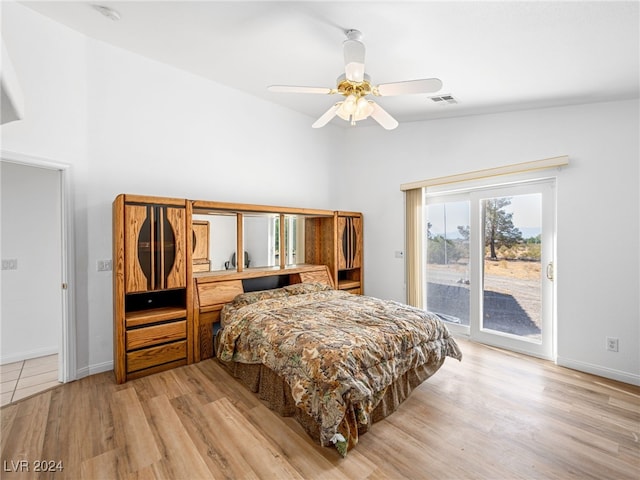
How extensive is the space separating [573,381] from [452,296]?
58.9 inches

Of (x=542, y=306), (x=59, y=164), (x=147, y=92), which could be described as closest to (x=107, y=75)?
(x=147, y=92)

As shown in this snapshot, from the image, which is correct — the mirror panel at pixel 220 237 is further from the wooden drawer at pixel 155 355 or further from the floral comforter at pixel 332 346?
the wooden drawer at pixel 155 355

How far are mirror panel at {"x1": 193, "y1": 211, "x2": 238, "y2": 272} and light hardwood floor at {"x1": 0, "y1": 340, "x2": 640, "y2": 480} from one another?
4.45 feet

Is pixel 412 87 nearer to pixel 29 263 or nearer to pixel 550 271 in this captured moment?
pixel 550 271

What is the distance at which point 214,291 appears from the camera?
3.35 m

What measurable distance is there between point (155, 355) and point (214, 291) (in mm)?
827

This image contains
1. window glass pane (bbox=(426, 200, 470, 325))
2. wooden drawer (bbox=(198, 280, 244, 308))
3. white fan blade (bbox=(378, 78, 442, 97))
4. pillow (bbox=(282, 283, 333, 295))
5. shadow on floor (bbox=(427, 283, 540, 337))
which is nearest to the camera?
white fan blade (bbox=(378, 78, 442, 97))

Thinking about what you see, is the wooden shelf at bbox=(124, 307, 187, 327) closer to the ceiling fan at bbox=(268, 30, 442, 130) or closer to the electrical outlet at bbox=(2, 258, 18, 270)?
the electrical outlet at bbox=(2, 258, 18, 270)

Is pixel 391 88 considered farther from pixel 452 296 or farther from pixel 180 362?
pixel 180 362

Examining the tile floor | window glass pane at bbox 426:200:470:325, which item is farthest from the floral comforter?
the tile floor

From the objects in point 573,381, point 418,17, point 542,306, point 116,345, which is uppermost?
point 418,17

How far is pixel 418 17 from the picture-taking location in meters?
2.09

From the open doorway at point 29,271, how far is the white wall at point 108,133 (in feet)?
1.69

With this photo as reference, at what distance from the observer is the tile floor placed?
2.58m
